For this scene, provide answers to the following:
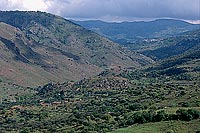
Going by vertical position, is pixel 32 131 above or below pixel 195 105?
below

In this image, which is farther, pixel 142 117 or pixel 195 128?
pixel 142 117

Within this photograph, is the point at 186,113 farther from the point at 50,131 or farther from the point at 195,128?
the point at 50,131

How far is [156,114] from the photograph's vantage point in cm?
15812

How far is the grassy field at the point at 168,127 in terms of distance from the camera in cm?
13040

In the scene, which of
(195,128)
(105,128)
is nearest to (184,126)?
(195,128)

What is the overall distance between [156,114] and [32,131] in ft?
220

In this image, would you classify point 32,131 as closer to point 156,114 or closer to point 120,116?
point 120,116

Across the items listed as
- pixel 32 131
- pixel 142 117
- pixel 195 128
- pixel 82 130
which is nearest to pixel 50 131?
pixel 32 131

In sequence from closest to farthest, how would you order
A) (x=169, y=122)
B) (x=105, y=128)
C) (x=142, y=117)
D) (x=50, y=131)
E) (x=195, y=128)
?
1. (x=195, y=128)
2. (x=169, y=122)
3. (x=142, y=117)
4. (x=105, y=128)
5. (x=50, y=131)

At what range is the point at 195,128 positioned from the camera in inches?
5133

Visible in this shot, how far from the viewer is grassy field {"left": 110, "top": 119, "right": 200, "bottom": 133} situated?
130400mm

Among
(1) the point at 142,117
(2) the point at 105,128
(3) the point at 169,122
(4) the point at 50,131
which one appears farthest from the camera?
(4) the point at 50,131

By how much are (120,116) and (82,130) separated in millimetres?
30976

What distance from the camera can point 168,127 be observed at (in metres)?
137
